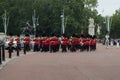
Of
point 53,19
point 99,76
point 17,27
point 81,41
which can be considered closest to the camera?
point 99,76

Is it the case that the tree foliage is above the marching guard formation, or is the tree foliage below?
above

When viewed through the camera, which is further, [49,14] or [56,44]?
[49,14]

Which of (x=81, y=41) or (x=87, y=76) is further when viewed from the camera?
(x=81, y=41)

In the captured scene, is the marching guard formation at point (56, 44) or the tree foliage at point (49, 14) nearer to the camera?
the marching guard formation at point (56, 44)

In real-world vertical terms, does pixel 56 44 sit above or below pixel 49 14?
below

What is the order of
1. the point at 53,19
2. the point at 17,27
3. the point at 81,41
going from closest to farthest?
1. the point at 81,41
2. the point at 53,19
3. the point at 17,27

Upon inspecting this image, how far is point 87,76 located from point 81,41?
Answer: 32.1 meters

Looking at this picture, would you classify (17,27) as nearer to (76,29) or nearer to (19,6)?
(19,6)

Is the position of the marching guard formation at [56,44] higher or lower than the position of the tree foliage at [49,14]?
lower

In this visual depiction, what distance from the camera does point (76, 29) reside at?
4126 inches

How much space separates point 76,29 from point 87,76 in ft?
281

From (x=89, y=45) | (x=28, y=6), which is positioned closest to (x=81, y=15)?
(x=28, y=6)

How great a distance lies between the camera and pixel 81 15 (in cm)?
10656

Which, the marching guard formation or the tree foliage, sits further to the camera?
the tree foliage
